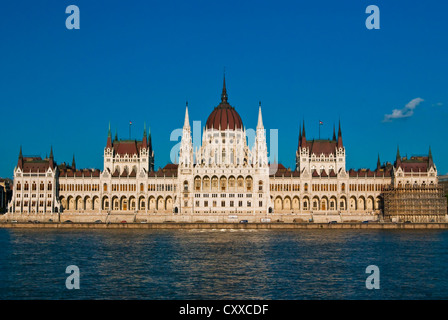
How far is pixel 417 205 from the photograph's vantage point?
109938 millimetres

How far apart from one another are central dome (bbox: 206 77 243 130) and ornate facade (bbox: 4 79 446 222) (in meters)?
0.61

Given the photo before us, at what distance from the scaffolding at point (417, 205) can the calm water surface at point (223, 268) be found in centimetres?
3544

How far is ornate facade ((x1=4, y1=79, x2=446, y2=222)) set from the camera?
385 feet

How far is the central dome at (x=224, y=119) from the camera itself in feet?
419

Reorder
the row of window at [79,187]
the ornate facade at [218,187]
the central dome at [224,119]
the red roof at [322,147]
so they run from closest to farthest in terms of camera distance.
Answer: the ornate facade at [218,187], the row of window at [79,187], the central dome at [224,119], the red roof at [322,147]

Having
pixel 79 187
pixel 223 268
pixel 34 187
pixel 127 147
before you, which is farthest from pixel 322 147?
pixel 223 268

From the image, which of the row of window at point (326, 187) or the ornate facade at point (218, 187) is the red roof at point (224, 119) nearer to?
the ornate facade at point (218, 187)

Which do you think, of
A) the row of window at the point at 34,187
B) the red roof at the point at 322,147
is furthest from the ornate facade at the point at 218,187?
the red roof at the point at 322,147

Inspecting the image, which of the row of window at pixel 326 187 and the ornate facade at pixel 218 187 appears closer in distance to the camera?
the ornate facade at pixel 218 187

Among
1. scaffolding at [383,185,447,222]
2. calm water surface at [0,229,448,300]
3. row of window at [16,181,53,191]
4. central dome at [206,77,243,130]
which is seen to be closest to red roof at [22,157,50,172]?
row of window at [16,181,53,191]

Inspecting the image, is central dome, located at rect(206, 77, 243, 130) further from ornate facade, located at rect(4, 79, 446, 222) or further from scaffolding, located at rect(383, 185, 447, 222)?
scaffolding, located at rect(383, 185, 447, 222)

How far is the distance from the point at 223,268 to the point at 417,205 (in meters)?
71.1
